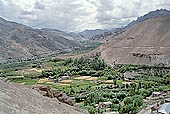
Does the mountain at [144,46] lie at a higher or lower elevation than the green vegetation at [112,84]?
higher

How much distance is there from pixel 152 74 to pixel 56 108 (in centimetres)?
8075

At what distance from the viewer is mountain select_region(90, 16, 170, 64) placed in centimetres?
11966

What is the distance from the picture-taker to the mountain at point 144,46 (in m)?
120

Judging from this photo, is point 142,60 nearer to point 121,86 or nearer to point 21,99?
point 121,86

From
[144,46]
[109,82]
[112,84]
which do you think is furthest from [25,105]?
[144,46]

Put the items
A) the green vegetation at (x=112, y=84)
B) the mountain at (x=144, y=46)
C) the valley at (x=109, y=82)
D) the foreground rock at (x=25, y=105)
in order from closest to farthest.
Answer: the foreground rock at (x=25, y=105), the valley at (x=109, y=82), the green vegetation at (x=112, y=84), the mountain at (x=144, y=46)

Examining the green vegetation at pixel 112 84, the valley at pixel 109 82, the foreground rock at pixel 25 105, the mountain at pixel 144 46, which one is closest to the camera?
the foreground rock at pixel 25 105

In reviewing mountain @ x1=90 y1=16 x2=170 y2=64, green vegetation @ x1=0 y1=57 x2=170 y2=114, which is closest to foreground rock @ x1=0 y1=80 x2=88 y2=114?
green vegetation @ x1=0 y1=57 x2=170 y2=114

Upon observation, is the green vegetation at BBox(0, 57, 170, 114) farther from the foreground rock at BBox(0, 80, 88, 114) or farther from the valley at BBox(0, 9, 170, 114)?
the foreground rock at BBox(0, 80, 88, 114)

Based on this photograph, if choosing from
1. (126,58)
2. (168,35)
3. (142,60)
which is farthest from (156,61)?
(168,35)

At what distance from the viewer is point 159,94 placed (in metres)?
57.0

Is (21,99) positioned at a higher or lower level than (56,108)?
higher

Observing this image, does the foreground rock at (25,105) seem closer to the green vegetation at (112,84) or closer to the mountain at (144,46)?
the green vegetation at (112,84)

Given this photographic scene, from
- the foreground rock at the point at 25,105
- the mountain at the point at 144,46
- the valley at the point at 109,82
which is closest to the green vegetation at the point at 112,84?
the valley at the point at 109,82
